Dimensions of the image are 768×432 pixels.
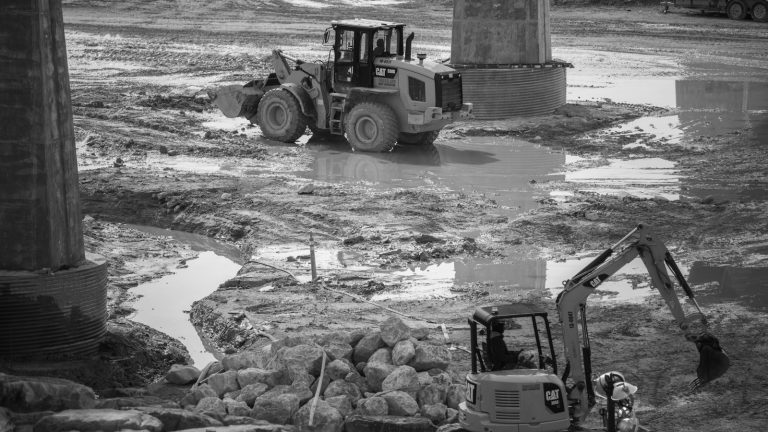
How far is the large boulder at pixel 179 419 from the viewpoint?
9.62 m

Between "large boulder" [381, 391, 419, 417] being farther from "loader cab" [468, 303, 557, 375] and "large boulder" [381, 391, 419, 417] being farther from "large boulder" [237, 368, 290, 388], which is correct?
"large boulder" [237, 368, 290, 388]

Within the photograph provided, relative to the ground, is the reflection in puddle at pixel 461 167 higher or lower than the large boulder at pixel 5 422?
lower

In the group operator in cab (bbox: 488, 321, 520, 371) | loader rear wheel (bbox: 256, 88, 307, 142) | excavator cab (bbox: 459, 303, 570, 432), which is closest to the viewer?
excavator cab (bbox: 459, 303, 570, 432)

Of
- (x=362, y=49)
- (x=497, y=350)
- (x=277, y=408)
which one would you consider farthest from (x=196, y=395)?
(x=362, y=49)

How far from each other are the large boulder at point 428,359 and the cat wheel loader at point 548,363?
1087mm

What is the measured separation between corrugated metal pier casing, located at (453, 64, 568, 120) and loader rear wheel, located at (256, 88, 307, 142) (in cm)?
451

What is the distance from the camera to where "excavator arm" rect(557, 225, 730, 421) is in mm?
9859

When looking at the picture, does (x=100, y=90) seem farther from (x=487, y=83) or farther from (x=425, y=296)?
(x=425, y=296)

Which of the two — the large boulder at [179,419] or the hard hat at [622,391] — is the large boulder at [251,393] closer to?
the large boulder at [179,419]

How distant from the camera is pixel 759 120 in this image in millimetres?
25609

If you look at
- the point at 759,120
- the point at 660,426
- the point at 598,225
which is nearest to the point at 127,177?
the point at 598,225

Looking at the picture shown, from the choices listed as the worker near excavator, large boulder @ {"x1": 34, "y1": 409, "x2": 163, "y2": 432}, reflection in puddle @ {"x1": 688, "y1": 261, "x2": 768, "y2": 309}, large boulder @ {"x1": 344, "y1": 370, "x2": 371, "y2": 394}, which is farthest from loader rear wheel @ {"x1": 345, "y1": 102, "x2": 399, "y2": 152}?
large boulder @ {"x1": 34, "y1": 409, "x2": 163, "y2": 432}

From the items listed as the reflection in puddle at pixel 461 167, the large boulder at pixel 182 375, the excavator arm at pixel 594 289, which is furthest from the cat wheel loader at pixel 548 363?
the reflection in puddle at pixel 461 167

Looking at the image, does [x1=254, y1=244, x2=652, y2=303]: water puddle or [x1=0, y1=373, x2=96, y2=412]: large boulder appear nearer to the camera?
[x1=0, y1=373, x2=96, y2=412]: large boulder
